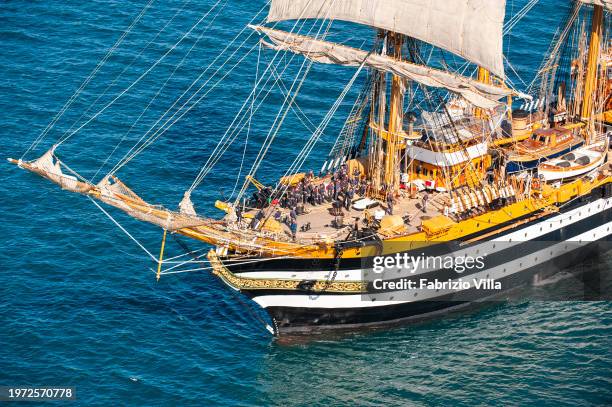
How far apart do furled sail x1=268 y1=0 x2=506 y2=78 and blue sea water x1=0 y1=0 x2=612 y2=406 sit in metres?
15.8

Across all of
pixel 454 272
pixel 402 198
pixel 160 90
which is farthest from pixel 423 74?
pixel 160 90

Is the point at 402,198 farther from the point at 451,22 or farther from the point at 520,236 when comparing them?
the point at 451,22

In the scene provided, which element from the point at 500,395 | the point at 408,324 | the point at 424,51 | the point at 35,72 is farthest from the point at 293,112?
the point at 500,395

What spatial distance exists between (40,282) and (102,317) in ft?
18.0

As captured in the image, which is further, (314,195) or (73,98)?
(73,98)

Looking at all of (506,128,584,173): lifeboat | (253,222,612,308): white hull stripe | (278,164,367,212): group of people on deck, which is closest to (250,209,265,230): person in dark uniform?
(278,164,367,212): group of people on deck

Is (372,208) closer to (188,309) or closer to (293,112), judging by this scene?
(188,309)

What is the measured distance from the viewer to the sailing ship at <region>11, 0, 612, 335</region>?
70375 millimetres

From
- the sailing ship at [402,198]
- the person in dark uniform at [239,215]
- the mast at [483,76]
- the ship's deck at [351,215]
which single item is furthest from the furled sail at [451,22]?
the person in dark uniform at [239,215]

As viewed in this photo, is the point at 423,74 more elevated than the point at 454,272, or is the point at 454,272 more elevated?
the point at 423,74

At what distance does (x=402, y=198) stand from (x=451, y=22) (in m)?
11.2

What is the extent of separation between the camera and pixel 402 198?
76812 millimetres

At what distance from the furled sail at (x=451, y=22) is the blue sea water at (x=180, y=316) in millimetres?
15789

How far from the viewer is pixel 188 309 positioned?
2955 inches
